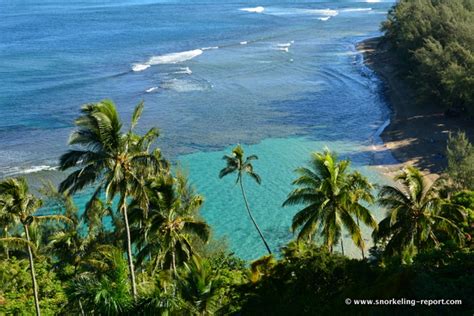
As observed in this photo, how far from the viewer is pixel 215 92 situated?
73250 millimetres

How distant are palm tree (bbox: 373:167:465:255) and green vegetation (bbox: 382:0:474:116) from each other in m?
30.8

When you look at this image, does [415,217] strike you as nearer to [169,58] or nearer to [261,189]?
[261,189]

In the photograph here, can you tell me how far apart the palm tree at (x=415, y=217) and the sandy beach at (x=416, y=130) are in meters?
21.7

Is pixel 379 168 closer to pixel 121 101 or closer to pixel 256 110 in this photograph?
pixel 256 110

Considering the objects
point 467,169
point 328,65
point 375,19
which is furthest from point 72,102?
point 375,19

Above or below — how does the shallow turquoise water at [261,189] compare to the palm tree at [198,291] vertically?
below

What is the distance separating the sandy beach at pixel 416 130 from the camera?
46.9m

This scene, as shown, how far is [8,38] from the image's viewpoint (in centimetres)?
11406

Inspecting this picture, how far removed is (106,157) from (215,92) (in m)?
55.3

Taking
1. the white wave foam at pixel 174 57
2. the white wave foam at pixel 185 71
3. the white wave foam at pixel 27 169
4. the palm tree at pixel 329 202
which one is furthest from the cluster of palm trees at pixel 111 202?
the white wave foam at pixel 174 57

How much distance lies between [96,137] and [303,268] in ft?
28.8

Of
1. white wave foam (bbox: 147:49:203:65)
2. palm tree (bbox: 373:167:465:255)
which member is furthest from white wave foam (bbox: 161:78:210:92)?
palm tree (bbox: 373:167:465:255)

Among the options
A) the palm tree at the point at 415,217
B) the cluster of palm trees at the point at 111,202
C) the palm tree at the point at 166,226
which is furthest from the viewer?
the palm tree at the point at 415,217

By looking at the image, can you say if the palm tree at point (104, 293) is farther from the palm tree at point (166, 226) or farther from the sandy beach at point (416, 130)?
the sandy beach at point (416, 130)
